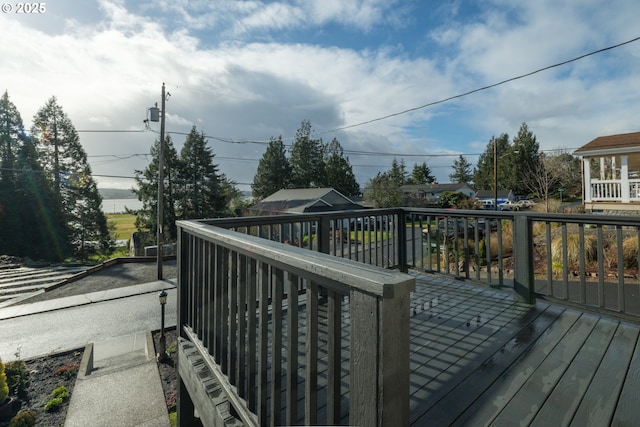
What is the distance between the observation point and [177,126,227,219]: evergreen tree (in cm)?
2598

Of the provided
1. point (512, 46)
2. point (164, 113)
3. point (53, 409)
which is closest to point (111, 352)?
point (53, 409)

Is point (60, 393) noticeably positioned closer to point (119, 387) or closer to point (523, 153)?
point (119, 387)

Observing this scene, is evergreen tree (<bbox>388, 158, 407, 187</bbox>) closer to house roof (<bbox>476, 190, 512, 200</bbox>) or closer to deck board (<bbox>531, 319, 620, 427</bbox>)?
house roof (<bbox>476, 190, 512, 200</bbox>)

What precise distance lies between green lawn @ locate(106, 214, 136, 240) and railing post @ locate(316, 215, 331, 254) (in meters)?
26.1

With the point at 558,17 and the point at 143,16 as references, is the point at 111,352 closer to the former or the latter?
the point at 143,16

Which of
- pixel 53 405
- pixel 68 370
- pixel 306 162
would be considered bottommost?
pixel 53 405

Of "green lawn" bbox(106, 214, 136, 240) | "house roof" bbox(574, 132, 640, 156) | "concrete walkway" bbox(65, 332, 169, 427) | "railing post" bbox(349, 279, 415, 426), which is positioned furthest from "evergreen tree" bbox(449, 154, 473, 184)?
"railing post" bbox(349, 279, 415, 426)

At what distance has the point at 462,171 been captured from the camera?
5272cm

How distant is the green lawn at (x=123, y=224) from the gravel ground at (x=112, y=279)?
12.6m

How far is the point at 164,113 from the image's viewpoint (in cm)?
1280

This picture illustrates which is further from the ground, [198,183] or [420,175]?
[420,175]

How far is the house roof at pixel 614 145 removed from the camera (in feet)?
36.3

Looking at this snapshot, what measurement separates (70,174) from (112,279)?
644 inches

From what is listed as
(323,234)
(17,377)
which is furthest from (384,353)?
(17,377)
